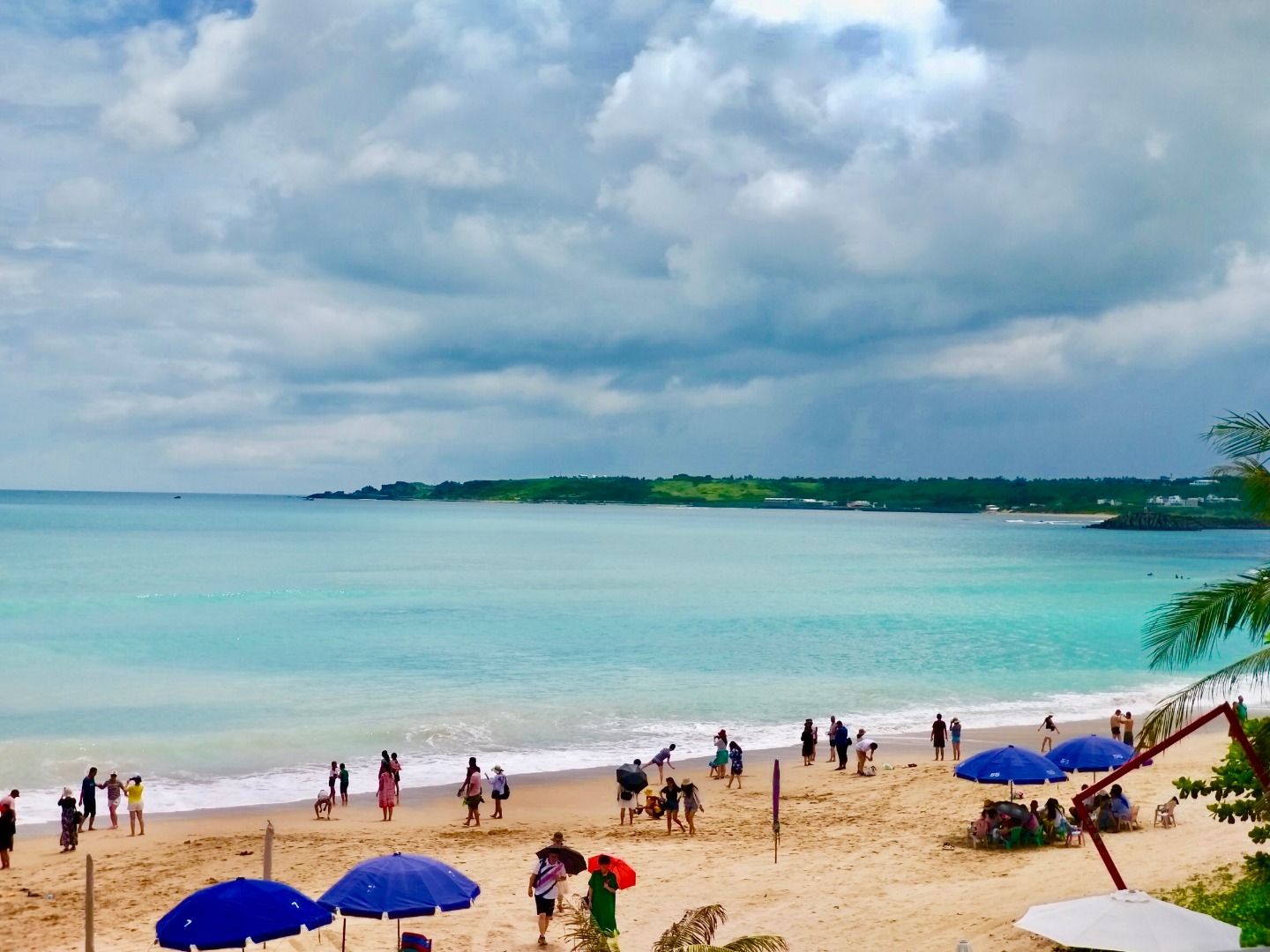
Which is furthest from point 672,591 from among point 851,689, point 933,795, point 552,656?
point 933,795

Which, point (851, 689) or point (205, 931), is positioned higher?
point (205, 931)

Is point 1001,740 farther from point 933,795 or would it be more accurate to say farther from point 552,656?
point 552,656

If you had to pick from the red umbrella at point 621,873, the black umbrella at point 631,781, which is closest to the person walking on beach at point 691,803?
the black umbrella at point 631,781

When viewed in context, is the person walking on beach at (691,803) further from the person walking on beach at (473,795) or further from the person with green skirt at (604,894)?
the person with green skirt at (604,894)

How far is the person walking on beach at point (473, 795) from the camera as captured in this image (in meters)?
21.2

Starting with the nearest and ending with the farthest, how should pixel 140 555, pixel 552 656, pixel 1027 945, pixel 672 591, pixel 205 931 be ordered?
pixel 205 931
pixel 1027 945
pixel 552 656
pixel 672 591
pixel 140 555

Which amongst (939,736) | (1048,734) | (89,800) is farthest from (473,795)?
(1048,734)

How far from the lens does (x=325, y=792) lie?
2166 cm

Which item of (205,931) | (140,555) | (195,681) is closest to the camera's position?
(205,931)

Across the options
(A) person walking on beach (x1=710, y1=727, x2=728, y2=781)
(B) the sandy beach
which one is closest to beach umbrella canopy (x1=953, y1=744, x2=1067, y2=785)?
(B) the sandy beach

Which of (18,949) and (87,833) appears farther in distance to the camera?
(87,833)

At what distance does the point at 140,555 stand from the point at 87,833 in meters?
87.9

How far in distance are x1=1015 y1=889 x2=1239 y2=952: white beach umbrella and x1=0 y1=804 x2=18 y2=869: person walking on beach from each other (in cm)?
1615

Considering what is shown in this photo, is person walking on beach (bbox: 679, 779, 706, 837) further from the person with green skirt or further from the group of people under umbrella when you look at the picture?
the person with green skirt
